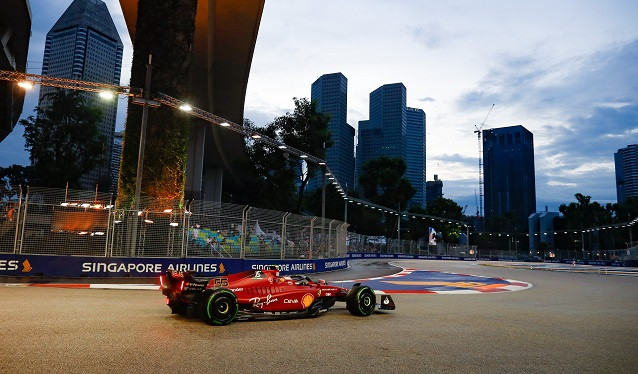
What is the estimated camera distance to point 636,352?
20.6ft

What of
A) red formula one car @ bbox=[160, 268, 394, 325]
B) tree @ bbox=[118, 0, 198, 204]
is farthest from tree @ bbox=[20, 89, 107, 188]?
red formula one car @ bbox=[160, 268, 394, 325]

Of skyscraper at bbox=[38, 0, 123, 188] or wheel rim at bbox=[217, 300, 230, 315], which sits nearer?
wheel rim at bbox=[217, 300, 230, 315]

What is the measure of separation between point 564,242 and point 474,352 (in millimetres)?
114647

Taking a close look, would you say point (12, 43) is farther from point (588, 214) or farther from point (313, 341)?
point (588, 214)

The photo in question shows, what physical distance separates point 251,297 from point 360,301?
2.34 m

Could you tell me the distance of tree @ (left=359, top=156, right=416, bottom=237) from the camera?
71.8 metres

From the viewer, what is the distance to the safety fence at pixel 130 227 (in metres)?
14.5

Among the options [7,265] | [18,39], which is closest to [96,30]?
[18,39]

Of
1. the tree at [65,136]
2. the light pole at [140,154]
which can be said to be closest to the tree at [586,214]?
the tree at [65,136]

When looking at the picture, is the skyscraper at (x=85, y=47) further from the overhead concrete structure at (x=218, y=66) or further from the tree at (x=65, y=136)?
the overhead concrete structure at (x=218, y=66)

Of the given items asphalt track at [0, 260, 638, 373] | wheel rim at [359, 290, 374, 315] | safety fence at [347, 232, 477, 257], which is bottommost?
asphalt track at [0, 260, 638, 373]

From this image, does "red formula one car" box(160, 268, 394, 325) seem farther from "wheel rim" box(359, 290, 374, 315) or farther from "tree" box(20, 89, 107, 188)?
"tree" box(20, 89, 107, 188)

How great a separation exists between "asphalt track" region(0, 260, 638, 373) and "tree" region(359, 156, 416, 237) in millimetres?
61482

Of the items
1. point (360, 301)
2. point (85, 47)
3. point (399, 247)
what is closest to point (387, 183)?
point (399, 247)
